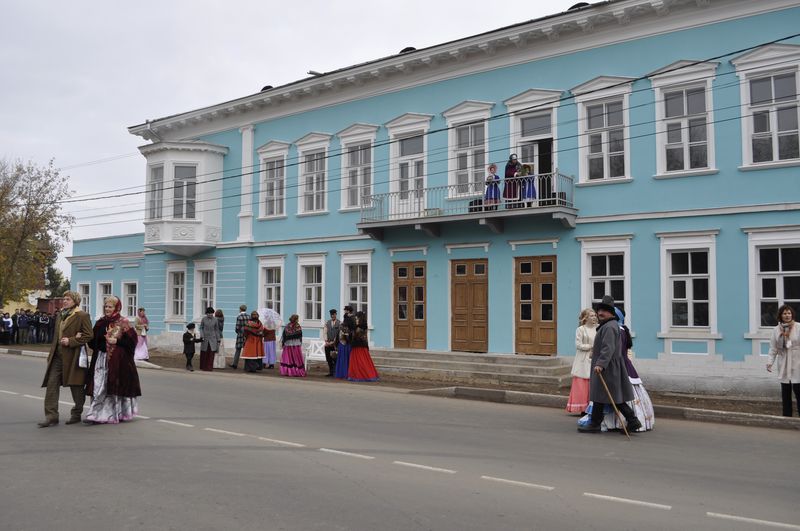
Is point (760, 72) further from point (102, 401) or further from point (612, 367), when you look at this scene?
point (102, 401)

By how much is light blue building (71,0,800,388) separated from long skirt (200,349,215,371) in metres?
4.14

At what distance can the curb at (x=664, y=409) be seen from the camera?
472 inches

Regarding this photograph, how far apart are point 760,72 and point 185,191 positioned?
64.6 feet

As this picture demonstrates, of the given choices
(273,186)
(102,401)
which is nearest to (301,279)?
(273,186)

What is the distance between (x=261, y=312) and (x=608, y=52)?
11.9m

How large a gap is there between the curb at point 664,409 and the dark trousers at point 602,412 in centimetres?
266

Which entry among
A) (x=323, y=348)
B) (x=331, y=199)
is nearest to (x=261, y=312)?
(x=323, y=348)

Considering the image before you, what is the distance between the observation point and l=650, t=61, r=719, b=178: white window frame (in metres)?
17.2

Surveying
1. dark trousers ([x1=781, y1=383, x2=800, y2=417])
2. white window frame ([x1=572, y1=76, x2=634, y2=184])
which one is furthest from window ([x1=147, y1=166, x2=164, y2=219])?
dark trousers ([x1=781, y1=383, x2=800, y2=417])

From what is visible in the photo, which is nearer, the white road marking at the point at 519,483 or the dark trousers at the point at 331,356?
the white road marking at the point at 519,483

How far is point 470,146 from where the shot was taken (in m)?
21.2

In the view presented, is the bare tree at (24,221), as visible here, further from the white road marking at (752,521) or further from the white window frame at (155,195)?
the white road marking at (752,521)

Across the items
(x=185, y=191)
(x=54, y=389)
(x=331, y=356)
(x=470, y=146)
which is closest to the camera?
(x=54, y=389)

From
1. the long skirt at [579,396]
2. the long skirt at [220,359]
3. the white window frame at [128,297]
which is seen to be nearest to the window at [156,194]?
the white window frame at [128,297]
